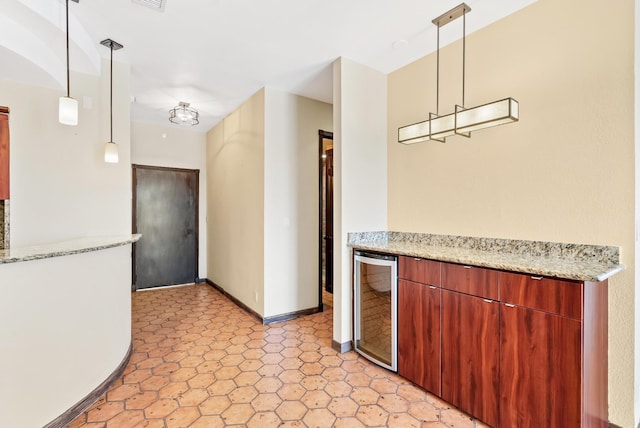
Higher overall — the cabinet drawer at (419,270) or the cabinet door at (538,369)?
the cabinet drawer at (419,270)

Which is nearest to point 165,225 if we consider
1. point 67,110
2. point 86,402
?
point 67,110

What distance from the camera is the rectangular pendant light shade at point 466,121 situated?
1.83 metres

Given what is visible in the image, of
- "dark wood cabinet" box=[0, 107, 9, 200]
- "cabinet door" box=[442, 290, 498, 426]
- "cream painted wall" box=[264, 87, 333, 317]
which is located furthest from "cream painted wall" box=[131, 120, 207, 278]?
"cabinet door" box=[442, 290, 498, 426]

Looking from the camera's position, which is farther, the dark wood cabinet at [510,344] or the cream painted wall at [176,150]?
the cream painted wall at [176,150]

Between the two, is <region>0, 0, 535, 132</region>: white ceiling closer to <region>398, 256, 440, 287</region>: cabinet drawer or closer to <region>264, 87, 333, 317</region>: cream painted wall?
<region>264, 87, 333, 317</region>: cream painted wall

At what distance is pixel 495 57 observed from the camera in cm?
248

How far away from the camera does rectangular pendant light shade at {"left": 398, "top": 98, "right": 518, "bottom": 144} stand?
1831 mm

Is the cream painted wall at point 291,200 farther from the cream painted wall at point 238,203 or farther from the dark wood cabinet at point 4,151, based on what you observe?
the dark wood cabinet at point 4,151

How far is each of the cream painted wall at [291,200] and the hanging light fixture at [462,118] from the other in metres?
1.78

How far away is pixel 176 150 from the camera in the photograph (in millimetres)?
5492

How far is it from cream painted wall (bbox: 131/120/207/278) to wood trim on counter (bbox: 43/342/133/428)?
3.30 metres

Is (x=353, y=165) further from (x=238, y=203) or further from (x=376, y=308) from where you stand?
(x=238, y=203)

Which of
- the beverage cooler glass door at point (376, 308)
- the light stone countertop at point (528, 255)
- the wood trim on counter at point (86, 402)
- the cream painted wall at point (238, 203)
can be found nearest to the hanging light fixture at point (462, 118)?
the light stone countertop at point (528, 255)

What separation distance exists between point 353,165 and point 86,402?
9.28 ft
